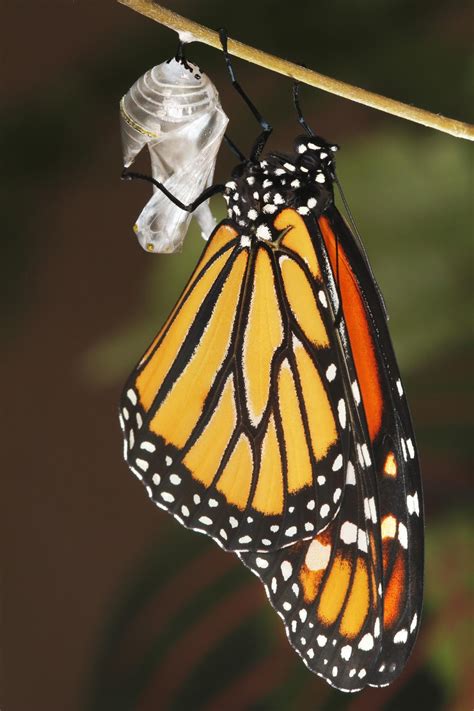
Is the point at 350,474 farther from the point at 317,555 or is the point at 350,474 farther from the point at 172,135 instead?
the point at 172,135

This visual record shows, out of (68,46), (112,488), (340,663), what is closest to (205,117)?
(340,663)

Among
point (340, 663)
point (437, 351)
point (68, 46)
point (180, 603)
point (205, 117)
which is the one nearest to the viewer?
point (205, 117)

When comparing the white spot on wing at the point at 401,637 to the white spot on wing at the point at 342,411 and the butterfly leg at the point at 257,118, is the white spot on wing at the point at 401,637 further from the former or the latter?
the butterfly leg at the point at 257,118

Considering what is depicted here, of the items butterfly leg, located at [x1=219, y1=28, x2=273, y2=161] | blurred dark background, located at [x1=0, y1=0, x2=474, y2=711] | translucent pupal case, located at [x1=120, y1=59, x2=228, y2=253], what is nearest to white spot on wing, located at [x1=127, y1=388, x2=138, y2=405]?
translucent pupal case, located at [x1=120, y1=59, x2=228, y2=253]

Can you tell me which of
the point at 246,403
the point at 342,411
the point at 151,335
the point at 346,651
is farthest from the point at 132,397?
the point at 151,335

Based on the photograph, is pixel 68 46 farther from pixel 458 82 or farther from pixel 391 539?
pixel 391 539

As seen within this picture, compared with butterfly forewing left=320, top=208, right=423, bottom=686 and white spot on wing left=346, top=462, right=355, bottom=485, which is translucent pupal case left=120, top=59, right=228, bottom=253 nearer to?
butterfly forewing left=320, top=208, right=423, bottom=686
